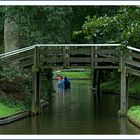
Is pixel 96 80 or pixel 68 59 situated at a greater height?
pixel 68 59

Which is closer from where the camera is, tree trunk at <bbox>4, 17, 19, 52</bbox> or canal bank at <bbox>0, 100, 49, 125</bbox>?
canal bank at <bbox>0, 100, 49, 125</bbox>

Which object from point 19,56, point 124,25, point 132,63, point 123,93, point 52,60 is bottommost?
point 123,93

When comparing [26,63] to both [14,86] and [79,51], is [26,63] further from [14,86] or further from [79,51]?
[79,51]

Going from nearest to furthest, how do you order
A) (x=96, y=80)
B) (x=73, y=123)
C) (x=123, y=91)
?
1. (x=73, y=123)
2. (x=123, y=91)
3. (x=96, y=80)

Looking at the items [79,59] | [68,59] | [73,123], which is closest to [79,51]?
[79,59]

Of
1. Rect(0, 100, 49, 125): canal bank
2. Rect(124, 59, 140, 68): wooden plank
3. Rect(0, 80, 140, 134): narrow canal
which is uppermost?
Rect(124, 59, 140, 68): wooden plank

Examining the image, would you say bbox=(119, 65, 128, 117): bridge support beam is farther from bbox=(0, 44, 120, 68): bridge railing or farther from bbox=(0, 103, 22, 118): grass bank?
bbox=(0, 103, 22, 118): grass bank

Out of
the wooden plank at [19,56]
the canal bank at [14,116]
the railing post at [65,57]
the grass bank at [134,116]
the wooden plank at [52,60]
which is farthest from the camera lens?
the wooden plank at [19,56]

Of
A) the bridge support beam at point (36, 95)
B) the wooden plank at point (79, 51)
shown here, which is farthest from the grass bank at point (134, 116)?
the bridge support beam at point (36, 95)

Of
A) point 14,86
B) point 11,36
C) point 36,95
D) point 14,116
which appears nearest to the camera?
point 14,116

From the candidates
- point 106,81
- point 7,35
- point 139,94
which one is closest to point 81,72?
point 106,81

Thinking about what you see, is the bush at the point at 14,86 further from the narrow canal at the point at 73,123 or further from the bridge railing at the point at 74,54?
the bridge railing at the point at 74,54

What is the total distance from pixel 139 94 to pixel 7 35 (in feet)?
39.6

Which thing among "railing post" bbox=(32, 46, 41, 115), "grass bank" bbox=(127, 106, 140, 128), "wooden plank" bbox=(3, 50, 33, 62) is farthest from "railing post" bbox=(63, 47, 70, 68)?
"grass bank" bbox=(127, 106, 140, 128)
